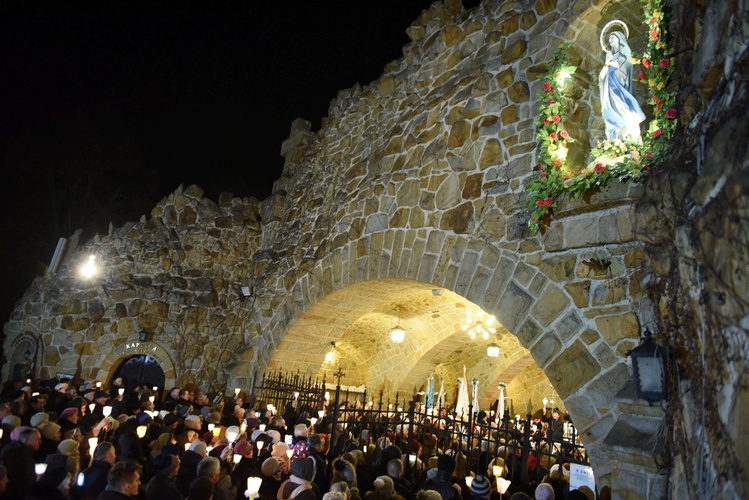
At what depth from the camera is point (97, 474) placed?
13.3 feet

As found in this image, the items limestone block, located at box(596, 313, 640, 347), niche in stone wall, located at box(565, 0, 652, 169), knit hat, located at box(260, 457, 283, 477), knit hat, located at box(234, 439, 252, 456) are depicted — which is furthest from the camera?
niche in stone wall, located at box(565, 0, 652, 169)

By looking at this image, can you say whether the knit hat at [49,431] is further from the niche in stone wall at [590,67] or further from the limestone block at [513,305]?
the niche in stone wall at [590,67]

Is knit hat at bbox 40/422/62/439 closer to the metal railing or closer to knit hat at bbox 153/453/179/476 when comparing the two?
knit hat at bbox 153/453/179/476

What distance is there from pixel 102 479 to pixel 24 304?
35.5 feet

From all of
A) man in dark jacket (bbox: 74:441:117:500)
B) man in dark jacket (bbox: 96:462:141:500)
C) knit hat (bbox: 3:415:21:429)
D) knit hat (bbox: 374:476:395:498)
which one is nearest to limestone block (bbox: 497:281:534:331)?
knit hat (bbox: 374:476:395:498)

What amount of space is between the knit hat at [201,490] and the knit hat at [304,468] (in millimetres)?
640

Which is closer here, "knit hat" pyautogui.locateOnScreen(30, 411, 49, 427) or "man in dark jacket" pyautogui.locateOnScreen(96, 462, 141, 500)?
"man in dark jacket" pyautogui.locateOnScreen(96, 462, 141, 500)

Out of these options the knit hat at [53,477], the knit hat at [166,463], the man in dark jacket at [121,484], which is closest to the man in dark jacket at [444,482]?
Result: the knit hat at [166,463]

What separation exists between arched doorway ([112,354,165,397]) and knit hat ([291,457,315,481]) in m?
8.35

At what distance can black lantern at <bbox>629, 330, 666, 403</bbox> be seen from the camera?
3.87 m

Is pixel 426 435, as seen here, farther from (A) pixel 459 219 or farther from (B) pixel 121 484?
(B) pixel 121 484

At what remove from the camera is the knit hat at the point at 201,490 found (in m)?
3.74

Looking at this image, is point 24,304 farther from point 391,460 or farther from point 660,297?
point 660,297

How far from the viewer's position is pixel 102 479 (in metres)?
4.02
